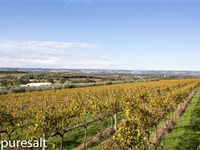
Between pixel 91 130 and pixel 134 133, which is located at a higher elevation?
pixel 134 133

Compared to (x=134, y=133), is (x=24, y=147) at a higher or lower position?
lower

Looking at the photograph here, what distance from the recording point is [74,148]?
1538 cm

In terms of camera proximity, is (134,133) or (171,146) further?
(171,146)

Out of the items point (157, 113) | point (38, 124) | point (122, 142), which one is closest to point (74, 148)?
point (38, 124)

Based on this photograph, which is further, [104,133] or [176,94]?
[176,94]

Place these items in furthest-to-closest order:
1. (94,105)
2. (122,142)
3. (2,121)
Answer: (94,105)
(2,121)
(122,142)

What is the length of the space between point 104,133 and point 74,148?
3039 millimetres

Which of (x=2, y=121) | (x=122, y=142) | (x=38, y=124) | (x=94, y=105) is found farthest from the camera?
(x=94, y=105)

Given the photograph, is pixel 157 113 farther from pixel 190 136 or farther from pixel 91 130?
pixel 91 130

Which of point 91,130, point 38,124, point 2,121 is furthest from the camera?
point 91,130

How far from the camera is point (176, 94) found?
21641mm

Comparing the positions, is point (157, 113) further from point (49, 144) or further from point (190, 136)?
point (49, 144)

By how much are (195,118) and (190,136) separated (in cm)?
574

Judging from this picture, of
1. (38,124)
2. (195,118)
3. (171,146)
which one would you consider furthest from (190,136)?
(38,124)
